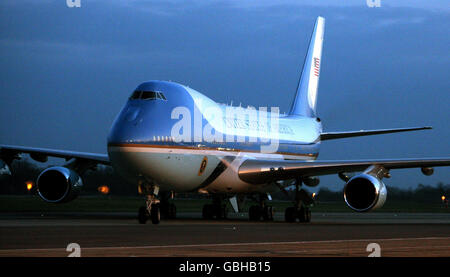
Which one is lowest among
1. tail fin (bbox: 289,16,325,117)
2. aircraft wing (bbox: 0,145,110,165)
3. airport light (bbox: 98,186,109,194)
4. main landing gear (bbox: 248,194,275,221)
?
main landing gear (bbox: 248,194,275,221)

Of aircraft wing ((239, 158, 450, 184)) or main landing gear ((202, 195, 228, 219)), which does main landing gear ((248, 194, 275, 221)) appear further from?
aircraft wing ((239, 158, 450, 184))

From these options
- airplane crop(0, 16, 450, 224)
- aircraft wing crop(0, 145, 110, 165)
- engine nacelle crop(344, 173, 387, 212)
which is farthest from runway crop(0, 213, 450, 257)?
aircraft wing crop(0, 145, 110, 165)

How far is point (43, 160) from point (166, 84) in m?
7.30

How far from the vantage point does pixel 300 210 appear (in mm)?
29938

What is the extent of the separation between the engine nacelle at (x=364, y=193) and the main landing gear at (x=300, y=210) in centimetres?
309

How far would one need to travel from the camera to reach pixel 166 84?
2628 cm

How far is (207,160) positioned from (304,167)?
11.8ft

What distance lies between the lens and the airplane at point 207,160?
24.6m

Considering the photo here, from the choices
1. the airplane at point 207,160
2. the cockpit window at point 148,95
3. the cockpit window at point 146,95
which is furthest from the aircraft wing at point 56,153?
the cockpit window at point 148,95

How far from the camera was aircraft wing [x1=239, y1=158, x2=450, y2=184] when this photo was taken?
27.7 m

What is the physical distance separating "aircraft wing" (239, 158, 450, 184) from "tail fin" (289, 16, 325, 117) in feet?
29.4

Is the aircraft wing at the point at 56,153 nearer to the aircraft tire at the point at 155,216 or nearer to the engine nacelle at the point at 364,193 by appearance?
the aircraft tire at the point at 155,216
